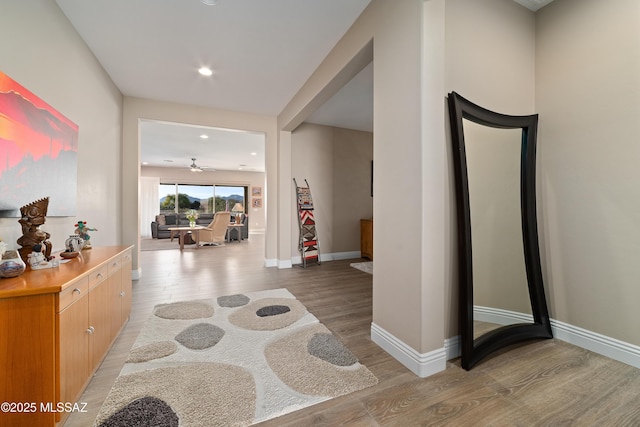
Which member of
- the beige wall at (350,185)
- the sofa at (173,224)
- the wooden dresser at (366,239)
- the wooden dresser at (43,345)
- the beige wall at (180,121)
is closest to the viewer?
the wooden dresser at (43,345)

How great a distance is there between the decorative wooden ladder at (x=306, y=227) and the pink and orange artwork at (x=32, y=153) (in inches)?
119

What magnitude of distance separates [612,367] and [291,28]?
360 cm

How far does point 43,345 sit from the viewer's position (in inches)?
43.7

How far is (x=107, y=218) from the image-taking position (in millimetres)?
3062

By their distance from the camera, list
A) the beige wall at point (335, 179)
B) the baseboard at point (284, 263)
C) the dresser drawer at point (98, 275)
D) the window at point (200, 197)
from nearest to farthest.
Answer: the dresser drawer at point (98, 275) < the baseboard at point (284, 263) < the beige wall at point (335, 179) < the window at point (200, 197)

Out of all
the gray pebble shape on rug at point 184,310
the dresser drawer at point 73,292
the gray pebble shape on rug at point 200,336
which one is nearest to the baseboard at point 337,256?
the gray pebble shape on rug at point 184,310

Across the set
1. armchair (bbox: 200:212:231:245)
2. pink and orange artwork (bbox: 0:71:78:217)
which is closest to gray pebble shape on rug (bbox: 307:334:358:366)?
pink and orange artwork (bbox: 0:71:78:217)

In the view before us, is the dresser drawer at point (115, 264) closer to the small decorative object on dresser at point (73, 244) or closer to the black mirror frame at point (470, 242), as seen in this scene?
the small decorative object on dresser at point (73, 244)

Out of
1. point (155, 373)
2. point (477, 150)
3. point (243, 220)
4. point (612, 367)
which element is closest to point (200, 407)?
point (155, 373)

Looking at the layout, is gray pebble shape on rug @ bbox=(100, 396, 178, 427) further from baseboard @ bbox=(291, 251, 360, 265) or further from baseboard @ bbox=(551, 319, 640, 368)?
baseboard @ bbox=(291, 251, 360, 265)

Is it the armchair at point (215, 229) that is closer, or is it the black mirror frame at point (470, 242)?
the black mirror frame at point (470, 242)

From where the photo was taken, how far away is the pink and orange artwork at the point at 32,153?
1.39 m

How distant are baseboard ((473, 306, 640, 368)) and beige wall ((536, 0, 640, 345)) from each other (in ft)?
0.15

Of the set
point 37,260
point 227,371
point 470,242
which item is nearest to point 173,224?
point 37,260
